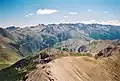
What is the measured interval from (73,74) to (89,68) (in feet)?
48.1

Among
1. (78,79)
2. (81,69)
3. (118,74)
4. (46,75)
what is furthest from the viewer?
(118,74)

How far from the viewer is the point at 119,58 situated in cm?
13212

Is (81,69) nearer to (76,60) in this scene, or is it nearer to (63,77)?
(76,60)

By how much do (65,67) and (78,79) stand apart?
28.8 ft

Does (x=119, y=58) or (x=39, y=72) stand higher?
(x=39, y=72)

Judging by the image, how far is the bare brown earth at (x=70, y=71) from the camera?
292ft

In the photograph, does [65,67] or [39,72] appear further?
[65,67]

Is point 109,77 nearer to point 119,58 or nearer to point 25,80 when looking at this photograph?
point 119,58

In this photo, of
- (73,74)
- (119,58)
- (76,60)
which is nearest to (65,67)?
(73,74)

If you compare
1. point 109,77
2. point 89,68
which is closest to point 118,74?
point 109,77

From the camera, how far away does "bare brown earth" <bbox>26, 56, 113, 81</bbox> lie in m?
89.0

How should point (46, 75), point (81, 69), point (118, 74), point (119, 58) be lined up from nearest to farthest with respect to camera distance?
point (46, 75) → point (81, 69) → point (118, 74) → point (119, 58)

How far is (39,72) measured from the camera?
9056cm

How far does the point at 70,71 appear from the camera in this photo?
99188mm
